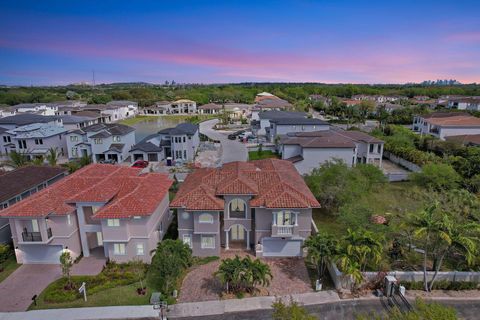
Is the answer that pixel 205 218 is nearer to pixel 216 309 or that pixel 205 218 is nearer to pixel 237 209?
pixel 237 209

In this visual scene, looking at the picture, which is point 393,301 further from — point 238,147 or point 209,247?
point 238,147

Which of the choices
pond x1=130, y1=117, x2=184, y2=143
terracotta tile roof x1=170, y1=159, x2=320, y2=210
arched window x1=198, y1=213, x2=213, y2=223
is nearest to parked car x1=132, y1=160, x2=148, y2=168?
terracotta tile roof x1=170, y1=159, x2=320, y2=210

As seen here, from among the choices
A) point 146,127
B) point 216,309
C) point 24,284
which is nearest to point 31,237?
point 24,284

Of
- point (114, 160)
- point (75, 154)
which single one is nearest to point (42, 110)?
point (75, 154)

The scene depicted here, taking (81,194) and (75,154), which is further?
(75,154)

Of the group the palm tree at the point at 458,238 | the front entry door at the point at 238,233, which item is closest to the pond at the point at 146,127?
the front entry door at the point at 238,233

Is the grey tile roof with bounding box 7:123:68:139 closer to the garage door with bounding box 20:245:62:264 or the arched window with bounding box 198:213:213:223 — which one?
the garage door with bounding box 20:245:62:264

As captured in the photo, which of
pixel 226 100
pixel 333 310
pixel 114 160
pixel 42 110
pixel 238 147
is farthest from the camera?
pixel 226 100
